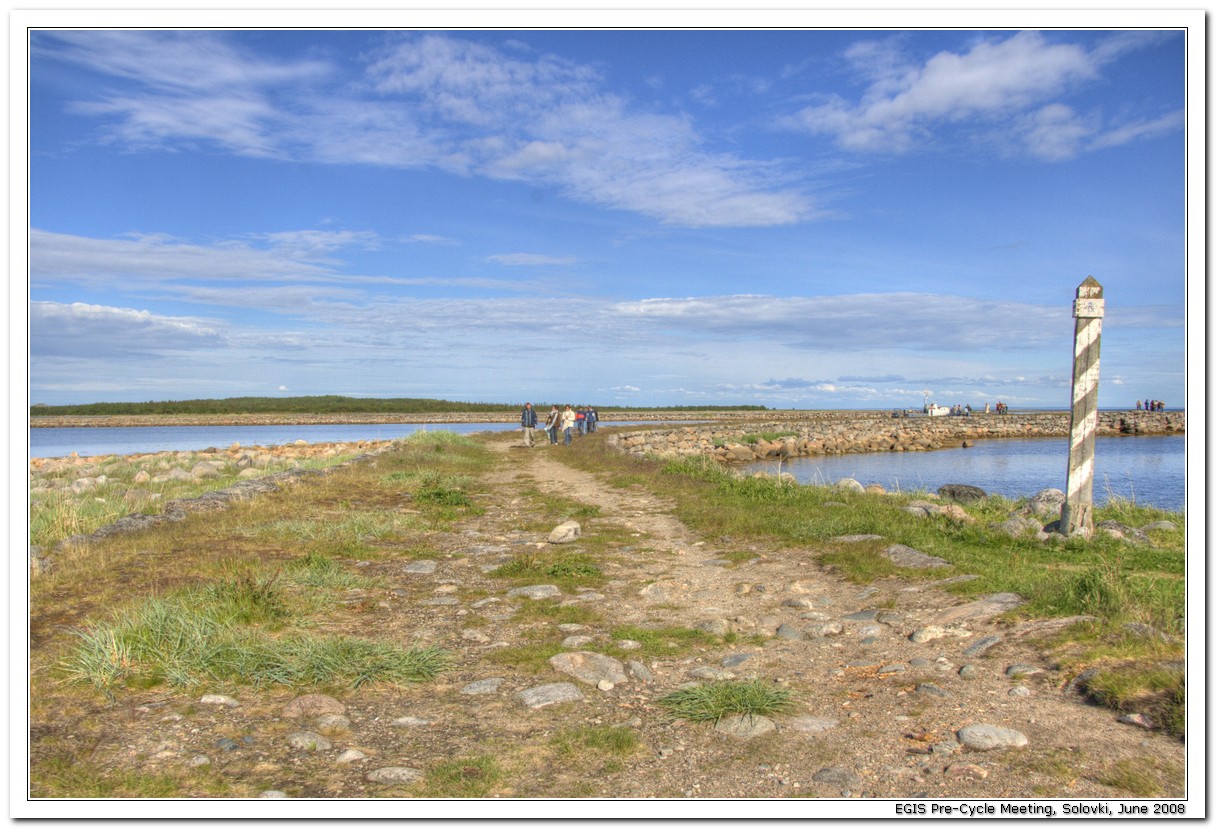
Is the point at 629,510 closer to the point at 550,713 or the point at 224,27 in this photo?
the point at 550,713

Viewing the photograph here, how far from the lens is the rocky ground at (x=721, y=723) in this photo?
3.42 metres

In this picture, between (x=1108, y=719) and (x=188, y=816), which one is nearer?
(x=188, y=816)

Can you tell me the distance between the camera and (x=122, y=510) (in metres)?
12.1

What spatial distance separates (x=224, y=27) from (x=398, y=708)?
4179 millimetres

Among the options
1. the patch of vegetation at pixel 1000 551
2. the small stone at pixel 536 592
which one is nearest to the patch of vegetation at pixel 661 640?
the small stone at pixel 536 592

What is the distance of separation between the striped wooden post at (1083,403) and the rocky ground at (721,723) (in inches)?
119

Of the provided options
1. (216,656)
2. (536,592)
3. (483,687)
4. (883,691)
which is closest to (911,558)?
(883,691)

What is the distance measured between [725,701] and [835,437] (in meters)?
42.6

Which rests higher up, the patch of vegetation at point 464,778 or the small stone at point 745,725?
the small stone at point 745,725

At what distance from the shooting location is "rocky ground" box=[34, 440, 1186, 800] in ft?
11.2

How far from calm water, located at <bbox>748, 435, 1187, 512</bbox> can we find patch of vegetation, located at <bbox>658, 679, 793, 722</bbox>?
12.3m

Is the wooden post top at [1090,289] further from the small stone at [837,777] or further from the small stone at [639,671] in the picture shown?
the small stone at [837,777]

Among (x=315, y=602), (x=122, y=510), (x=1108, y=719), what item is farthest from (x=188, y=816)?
(x=122, y=510)

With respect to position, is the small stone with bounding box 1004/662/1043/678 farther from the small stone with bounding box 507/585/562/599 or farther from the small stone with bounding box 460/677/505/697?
the small stone with bounding box 507/585/562/599
